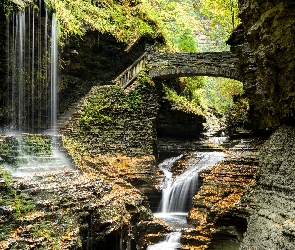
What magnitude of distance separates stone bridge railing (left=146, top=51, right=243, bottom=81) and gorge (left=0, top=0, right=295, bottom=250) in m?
0.18

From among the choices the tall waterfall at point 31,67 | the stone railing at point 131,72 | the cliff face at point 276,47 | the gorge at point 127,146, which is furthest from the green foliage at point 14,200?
the stone railing at point 131,72

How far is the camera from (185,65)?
17453mm

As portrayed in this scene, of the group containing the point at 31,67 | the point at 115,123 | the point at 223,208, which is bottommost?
the point at 223,208

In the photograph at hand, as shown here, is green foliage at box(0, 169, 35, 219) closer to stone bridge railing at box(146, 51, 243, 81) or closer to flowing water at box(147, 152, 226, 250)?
flowing water at box(147, 152, 226, 250)

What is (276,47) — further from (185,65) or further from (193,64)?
(185,65)

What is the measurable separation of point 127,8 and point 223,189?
14.4 meters

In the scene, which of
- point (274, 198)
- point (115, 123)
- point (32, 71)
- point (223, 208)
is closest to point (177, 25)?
point (115, 123)

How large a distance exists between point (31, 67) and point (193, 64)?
882cm

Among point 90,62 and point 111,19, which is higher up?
point 111,19

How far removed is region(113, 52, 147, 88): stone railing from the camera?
58.4ft

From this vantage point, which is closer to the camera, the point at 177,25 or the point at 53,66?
the point at 53,66

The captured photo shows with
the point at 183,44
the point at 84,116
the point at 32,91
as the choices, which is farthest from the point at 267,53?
the point at 183,44

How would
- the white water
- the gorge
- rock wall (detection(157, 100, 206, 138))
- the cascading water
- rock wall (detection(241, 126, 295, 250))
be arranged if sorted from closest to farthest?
1. rock wall (detection(241, 126, 295, 250))
2. the gorge
3. the cascading water
4. the white water
5. rock wall (detection(157, 100, 206, 138))

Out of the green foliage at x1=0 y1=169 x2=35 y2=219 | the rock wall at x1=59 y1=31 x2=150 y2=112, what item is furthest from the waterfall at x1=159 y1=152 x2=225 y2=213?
the green foliage at x1=0 y1=169 x2=35 y2=219
